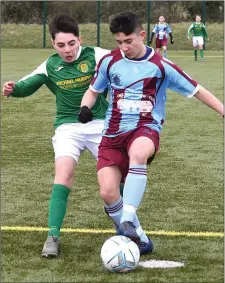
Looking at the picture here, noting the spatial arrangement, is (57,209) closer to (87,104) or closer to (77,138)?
(77,138)

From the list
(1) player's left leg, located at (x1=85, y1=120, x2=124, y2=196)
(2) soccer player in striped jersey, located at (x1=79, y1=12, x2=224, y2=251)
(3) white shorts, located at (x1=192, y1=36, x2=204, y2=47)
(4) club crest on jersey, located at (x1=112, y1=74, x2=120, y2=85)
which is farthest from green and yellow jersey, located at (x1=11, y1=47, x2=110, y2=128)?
(3) white shorts, located at (x1=192, y1=36, x2=204, y2=47)

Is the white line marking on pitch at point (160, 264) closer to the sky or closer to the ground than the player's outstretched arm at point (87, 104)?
closer to the ground

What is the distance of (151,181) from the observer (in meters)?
7.73

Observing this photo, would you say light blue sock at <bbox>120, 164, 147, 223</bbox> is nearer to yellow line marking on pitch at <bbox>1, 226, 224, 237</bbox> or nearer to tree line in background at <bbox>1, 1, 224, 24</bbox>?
yellow line marking on pitch at <bbox>1, 226, 224, 237</bbox>

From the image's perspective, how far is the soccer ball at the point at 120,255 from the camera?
4527mm

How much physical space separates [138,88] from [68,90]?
0.75 m

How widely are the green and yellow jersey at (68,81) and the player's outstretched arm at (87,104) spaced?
298 mm

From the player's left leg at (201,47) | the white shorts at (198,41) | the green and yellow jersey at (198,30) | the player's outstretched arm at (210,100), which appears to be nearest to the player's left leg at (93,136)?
the player's outstretched arm at (210,100)

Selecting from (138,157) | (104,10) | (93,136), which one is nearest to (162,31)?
(104,10)

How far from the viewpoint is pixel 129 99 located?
4.98 metres

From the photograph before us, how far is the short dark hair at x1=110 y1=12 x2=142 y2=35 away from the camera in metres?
4.88

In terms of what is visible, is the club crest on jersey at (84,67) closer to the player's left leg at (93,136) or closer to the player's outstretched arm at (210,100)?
the player's left leg at (93,136)

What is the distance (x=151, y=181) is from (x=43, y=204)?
1501 millimetres

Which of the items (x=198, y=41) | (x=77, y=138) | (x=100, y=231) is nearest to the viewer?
(x=77, y=138)
